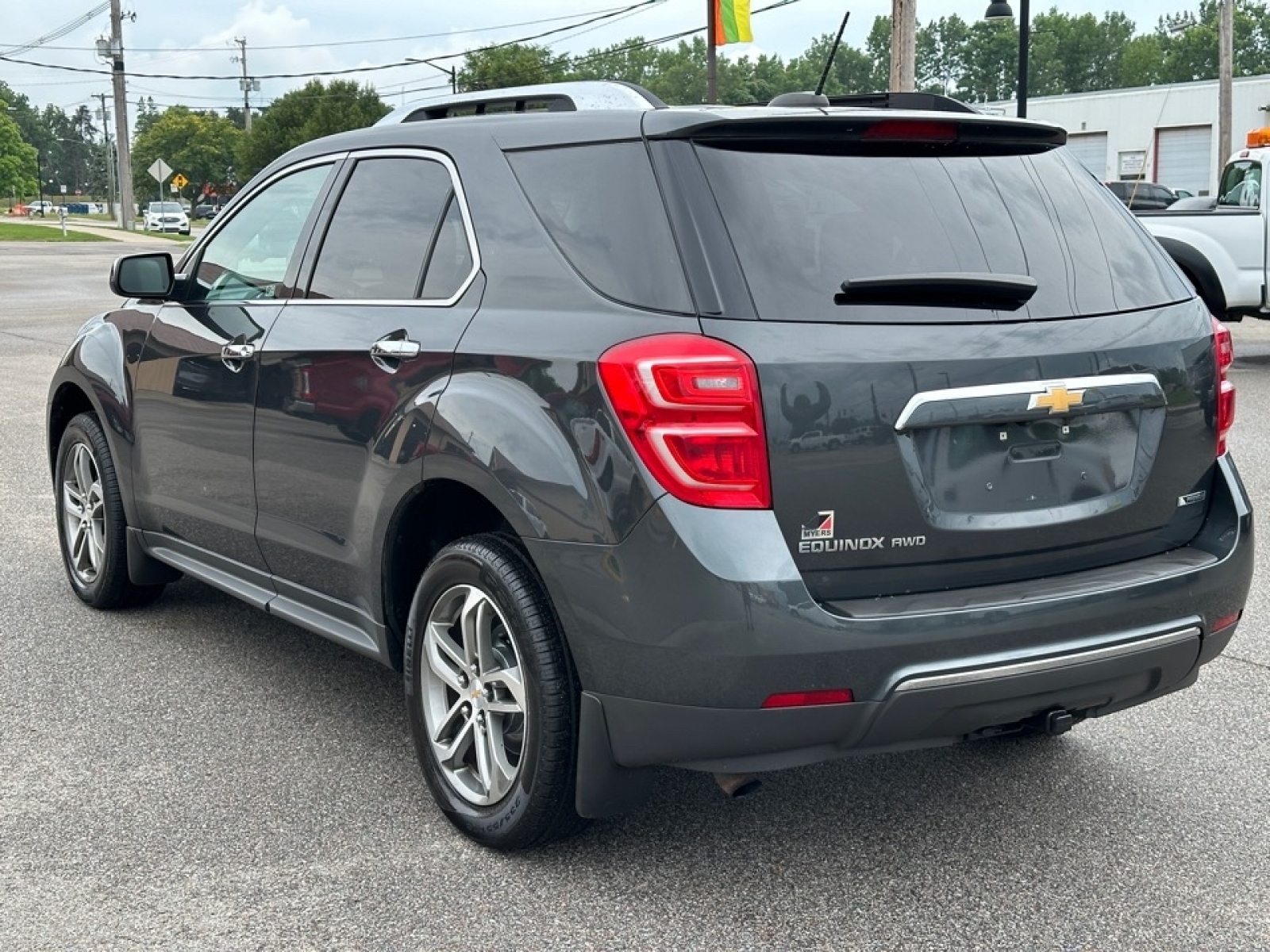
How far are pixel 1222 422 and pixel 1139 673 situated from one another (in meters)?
0.71

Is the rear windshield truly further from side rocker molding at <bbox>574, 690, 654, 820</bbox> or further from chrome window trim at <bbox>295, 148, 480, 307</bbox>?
side rocker molding at <bbox>574, 690, 654, 820</bbox>

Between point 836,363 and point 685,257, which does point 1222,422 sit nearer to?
point 836,363

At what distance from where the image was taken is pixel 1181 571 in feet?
11.3

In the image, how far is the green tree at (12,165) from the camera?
131750 mm

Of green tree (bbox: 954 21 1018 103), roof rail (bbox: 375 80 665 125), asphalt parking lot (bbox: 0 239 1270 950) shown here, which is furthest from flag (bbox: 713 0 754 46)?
green tree (bbox: 954 21 1018 103)

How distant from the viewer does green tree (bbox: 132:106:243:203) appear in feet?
416

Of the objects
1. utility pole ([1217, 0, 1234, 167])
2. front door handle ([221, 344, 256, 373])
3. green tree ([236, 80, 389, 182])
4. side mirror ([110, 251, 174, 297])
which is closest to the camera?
front door handle ([221, 344, 256, 373])

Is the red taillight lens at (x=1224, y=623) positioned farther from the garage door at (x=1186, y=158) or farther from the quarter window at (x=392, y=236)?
the garage door at (x=1186, y=158)

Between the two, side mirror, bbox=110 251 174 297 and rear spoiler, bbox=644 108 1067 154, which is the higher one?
rear spoiler, bbox=644 108 1067 154

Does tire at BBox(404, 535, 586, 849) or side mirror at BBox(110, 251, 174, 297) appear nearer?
tire at BBox(404, 535, 586, 849)

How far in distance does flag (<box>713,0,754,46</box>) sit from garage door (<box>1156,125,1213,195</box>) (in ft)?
110

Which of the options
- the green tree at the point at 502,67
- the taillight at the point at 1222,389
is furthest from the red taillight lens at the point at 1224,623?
the green tree at the point at 502,67

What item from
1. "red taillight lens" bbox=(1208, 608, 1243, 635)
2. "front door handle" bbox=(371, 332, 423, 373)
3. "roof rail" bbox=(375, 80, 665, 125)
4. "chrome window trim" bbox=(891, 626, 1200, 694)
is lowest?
"red taillight lens" bbox=(1208, 608, 1243, 635)

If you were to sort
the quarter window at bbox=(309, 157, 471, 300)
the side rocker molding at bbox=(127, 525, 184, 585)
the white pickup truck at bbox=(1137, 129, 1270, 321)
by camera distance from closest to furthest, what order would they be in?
1. the quarter window at bbox=(309, 157, 471, 300)
2. the side rocker molding at bbox=(127, 525, 184, 585)
3. the white pickup truck at bbox=(1137, 129, 1270, 321)
